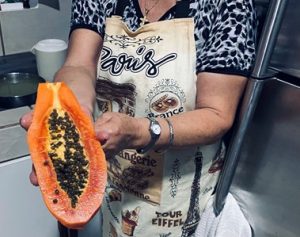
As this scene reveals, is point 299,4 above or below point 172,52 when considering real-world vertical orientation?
above

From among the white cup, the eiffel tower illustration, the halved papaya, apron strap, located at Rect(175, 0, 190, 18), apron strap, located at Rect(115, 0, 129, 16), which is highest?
apron strap, located at Rect(175, 0, 190, 18)

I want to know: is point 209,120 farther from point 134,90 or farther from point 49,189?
point 49,189

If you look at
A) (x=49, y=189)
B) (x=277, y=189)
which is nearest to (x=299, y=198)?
(x=277, y=189)

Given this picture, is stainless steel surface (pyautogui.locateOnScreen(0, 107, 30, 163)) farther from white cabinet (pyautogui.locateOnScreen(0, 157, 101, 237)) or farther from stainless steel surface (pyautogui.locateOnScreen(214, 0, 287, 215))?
stainless steel surface (pyautogui.locateOnScreen(214, 0, 287, 215))

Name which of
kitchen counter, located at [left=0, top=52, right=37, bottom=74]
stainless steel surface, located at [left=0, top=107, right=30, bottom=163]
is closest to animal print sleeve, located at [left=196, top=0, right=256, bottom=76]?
stainless steel surface, located at [left=0, top=107, right=30, bottom=163]

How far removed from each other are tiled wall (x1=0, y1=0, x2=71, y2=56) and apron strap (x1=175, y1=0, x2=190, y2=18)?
0.72 m

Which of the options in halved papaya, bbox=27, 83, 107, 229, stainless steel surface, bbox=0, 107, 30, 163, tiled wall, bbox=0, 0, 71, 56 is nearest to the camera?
halved papaya, bbox=27, 83, 107, 229

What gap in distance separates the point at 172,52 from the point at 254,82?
0.50 feet

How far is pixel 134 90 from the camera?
0.67 metres

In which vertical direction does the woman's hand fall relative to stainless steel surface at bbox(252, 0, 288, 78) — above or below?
below

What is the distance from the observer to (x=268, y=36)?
599mm

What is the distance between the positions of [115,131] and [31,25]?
89 centimetres

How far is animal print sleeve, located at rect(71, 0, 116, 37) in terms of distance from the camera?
73 cm

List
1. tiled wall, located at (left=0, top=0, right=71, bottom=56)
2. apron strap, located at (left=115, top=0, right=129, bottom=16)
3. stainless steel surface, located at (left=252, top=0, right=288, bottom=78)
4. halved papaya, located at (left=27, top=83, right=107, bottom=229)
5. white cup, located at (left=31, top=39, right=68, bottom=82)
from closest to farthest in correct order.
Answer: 1. halved papaya, located at (left=27, top=83, right=107, bottom=229)
2. stainless steel surface, located at (left=252, top=0, right=288, bottom=78)
3. apron strap, located at (left=115, top=0, right=129, bottom=16)
4. white cup, located at (left=31, top=39, right=68, bottom=82)
5. tiled wall, located at (left=0, top=0, right=71, bottom=56)
